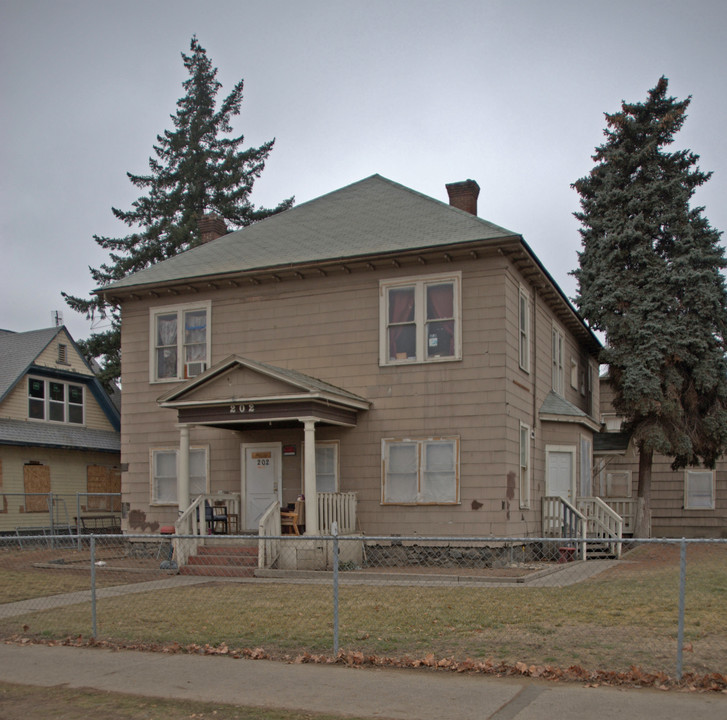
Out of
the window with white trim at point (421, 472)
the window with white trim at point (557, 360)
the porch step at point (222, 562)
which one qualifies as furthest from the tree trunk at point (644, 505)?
the porch step at point (222, 562)

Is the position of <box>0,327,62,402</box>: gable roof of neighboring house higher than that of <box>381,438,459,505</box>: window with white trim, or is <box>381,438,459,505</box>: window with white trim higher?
<box>0,327,62,402</box>: gable roof of neighboring house

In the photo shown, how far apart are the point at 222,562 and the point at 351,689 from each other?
9895mm

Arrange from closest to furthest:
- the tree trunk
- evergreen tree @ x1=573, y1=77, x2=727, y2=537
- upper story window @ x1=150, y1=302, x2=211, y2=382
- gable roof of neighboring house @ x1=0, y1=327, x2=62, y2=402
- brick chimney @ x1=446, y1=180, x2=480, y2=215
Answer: upper story window @ x1=150, y1=302, x2=211, y2=382, brick chimney @ x1=446, y1=180, x2=480, y2=215, evergreen tree @ x1=573, y1=77, x2=727, y2=537, the tree trunk, gable roof of neighboring house @ x1=0, y1=327, x2=62, y2=402

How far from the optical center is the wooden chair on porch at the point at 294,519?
1671 cm

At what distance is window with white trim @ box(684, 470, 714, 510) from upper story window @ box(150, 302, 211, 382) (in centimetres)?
1760

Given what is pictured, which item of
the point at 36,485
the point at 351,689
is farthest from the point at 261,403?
the point at 36,485

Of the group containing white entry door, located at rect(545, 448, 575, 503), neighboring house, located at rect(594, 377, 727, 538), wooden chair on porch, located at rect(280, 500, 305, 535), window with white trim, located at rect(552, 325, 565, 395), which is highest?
window with white trim, located at rect(552, 325, 565, 395)

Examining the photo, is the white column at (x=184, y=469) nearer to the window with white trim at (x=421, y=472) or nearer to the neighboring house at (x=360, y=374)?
the neighboring house at (x=360, y=374)

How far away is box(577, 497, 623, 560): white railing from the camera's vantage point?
1881cm

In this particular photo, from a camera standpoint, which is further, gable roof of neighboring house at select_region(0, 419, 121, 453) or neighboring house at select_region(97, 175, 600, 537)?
gable roof of neighboring house at select_region(0, 419, 121, 453)

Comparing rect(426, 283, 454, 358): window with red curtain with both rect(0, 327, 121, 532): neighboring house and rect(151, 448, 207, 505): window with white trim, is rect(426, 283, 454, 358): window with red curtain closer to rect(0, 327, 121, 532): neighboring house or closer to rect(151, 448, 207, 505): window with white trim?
rect(151, 448, 207, 505): window with white trim

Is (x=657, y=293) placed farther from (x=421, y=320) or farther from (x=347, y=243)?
(x=347, y=243)

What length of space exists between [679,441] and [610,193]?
7.01 meters

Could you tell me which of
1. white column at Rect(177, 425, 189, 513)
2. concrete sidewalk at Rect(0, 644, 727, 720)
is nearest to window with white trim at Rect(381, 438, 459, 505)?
white column at Rect(177, 425, 189, 513)
